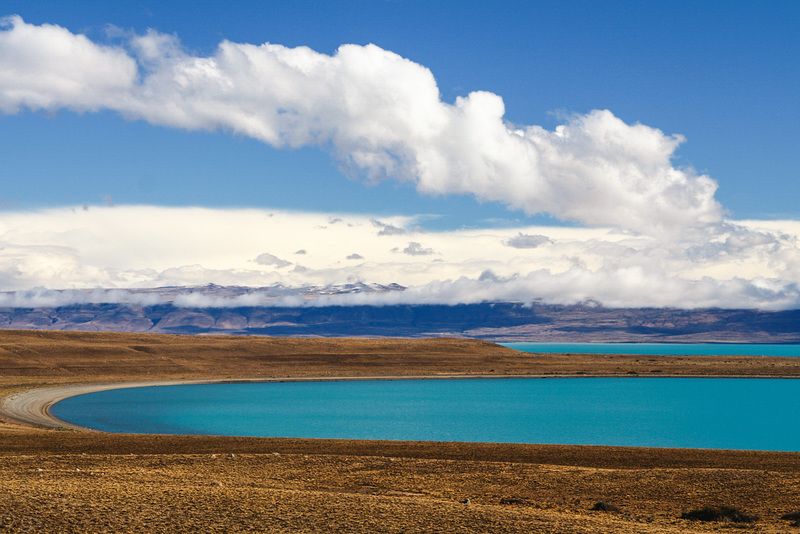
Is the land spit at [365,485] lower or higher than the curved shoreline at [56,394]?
higher

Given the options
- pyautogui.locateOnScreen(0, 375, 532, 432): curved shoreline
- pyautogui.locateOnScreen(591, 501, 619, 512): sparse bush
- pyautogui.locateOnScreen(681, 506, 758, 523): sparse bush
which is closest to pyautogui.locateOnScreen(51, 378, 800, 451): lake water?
pyautogui.locateOnScreen(0, 375, 532, 432): curved shoreline

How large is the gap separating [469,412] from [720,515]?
154 ft

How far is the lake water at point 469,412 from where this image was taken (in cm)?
4853

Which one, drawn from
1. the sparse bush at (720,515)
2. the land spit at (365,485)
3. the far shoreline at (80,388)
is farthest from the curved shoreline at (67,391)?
the sparse bush at (720,515)

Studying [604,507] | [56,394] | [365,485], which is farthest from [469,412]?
[604,507]

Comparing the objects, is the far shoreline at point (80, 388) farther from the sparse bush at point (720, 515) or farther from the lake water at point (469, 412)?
the sparse bush at point (720, 515)

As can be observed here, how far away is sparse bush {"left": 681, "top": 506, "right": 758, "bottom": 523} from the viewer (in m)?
18.7

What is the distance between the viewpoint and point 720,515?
61.7ft

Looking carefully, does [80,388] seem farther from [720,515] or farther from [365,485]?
[720,515]

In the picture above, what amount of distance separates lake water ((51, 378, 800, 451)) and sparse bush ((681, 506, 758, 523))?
25.2 meters

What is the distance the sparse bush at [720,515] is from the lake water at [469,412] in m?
25.2

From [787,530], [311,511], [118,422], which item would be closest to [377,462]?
[311,511]

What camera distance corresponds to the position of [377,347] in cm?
15362

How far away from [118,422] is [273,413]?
1367 cm
